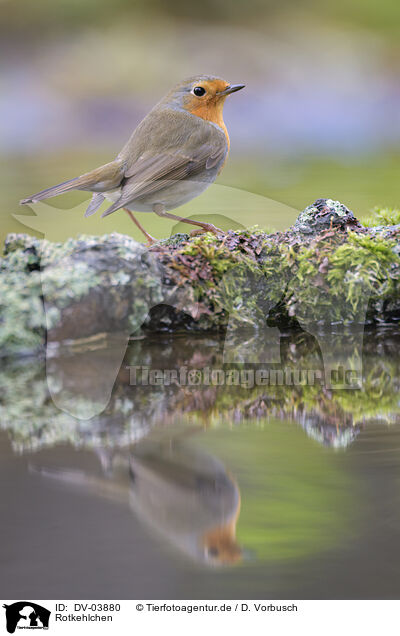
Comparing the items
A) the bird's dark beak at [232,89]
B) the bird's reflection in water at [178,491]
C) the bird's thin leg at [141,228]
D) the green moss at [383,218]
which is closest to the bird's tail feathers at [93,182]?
the bird's thin leg at [141,228]

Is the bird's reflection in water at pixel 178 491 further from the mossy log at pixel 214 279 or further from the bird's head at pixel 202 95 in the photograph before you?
the bird's head at pixel 202 95

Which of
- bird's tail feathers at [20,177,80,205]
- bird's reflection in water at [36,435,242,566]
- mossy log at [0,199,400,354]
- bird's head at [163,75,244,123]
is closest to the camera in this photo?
bird's reflection in water at [36,435,242,566]

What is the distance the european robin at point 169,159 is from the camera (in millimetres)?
2211

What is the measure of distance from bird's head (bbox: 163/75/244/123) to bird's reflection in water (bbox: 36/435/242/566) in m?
1.55

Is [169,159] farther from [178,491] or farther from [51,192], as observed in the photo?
[178,491]

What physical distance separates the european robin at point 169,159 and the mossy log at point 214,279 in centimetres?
17

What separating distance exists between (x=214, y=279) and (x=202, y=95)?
0.78m

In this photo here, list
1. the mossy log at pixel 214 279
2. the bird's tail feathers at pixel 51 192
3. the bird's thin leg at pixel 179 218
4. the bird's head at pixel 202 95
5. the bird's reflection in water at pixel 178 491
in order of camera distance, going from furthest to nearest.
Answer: the bird's head at pixel 202 95 < the bird's thin leg at pixel 179 218 < the bird's tail feathers at pixel 51 192 < the mossy log at pixel 214 279 < the bird's reflection in water at pixel 178 491

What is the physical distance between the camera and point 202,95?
2436 millimetres

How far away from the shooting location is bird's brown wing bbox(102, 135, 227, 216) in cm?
218

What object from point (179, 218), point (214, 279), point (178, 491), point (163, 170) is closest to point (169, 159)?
point (163, 170)

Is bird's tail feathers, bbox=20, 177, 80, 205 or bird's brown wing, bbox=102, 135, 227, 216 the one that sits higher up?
bird's brown wing, bbox=102, 135, 227, 216

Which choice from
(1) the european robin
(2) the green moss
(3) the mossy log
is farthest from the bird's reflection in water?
(2) the green moss

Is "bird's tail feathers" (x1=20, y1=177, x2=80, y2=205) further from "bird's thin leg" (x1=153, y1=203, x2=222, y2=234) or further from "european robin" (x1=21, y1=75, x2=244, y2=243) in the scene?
"bird's thin leg" (x1=153, y1=203, x2=222, y2=234)
